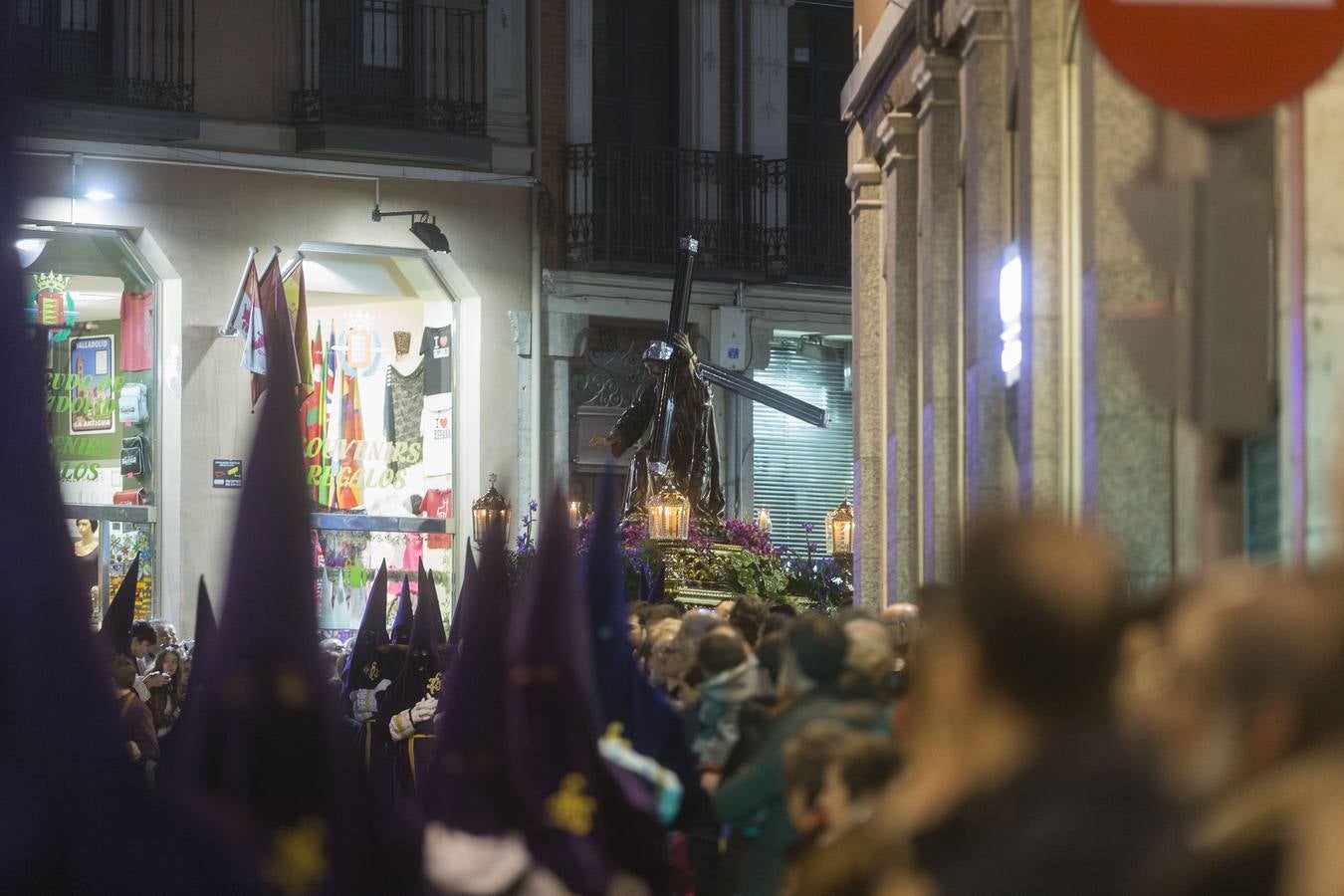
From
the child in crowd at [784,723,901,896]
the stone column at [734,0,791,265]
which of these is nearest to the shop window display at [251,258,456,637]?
the stone column at [734,0,791,265]

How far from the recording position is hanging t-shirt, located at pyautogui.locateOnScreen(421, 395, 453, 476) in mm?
27500

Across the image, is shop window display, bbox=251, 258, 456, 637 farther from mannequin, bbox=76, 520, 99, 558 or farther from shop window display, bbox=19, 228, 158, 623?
mannequin, bbox=76, 520, 99, 558

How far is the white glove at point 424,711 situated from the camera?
1517cm

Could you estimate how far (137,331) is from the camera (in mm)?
26500

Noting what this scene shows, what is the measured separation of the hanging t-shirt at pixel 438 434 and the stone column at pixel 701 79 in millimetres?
4267

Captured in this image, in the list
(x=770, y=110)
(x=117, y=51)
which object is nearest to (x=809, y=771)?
(x=117, y=51)

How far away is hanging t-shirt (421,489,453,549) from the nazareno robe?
211 inches

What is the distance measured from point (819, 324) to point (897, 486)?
12.7 metres

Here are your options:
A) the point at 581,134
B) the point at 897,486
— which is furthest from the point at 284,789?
the point at 581,134

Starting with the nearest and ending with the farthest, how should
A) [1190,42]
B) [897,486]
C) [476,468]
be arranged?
1. [1190,42]
2. [897,486]
3. [476,468]

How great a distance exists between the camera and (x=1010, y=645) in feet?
10.5

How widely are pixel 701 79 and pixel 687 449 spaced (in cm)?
752

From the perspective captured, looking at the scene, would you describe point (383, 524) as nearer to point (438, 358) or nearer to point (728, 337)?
point (438, 358)

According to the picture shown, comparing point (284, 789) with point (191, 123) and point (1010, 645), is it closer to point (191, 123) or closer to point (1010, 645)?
point (1010, 645)
